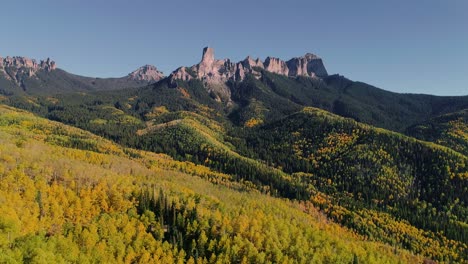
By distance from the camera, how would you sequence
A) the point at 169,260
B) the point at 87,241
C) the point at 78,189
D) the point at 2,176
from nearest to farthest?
the point at 87,241 < the point at 169,260 < the point at 2,176 < the point at 78,189

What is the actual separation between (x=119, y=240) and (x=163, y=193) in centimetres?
4581

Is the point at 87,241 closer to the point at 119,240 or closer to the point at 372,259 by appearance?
the point at 119,240

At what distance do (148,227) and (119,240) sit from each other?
785 inches

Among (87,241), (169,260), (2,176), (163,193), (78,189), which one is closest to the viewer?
(87,241)

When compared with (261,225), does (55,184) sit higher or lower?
higher

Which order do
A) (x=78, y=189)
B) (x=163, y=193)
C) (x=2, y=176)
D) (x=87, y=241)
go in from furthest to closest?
(x=163, y=193) < (x=78, y=189) < (x=2, y=176) < (x=87, y=241)

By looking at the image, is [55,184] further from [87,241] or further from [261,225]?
[261,225]

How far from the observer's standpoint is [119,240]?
127 metres

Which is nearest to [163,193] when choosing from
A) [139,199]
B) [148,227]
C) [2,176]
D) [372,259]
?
[139,199]

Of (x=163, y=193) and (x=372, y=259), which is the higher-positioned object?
(x=163, y=193)

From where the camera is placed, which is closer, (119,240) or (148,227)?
(119,240)

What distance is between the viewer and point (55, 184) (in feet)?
487

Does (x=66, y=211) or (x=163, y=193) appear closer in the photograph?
(x=66, y=211)

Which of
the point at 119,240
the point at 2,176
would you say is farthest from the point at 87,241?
the point at 2,176
